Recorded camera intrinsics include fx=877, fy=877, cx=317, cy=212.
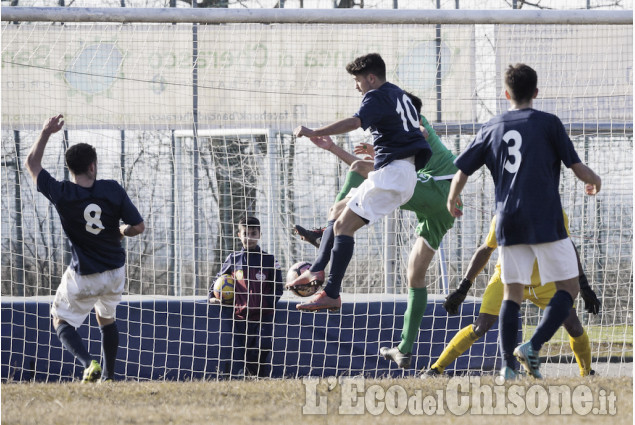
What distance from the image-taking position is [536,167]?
504 cm

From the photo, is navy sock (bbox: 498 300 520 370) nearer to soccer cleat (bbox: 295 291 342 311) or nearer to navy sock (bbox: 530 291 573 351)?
navy sock (bbox: 530 291 573 351)

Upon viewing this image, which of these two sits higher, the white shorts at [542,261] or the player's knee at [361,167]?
the player's knee at [361,167]

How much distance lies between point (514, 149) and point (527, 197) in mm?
289

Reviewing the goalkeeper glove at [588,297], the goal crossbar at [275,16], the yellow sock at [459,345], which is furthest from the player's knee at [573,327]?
the goal crossbar at [275,16]

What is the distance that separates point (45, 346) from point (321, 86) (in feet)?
12.3

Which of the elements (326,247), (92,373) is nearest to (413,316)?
(326,247)

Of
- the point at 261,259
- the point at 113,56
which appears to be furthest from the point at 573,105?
the point at 113,56

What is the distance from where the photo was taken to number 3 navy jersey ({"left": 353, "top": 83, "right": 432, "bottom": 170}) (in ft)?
18.8

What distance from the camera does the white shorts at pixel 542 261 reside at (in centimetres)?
512

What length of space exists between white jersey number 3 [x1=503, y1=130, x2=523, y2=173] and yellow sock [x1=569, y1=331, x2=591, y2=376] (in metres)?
2.06

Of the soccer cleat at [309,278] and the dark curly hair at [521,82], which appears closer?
the dark curly hair at [521,82]

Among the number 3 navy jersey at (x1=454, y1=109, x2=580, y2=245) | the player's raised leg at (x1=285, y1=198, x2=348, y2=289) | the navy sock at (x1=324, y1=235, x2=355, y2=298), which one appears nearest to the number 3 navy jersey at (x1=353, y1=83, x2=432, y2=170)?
the navy sock at (x1=324, y1=235, x2=355, y2=298)

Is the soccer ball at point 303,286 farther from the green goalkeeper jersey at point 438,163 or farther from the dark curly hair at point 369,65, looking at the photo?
the dark curly hair at point 369,65

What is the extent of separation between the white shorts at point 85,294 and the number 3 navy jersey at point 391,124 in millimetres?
2213
